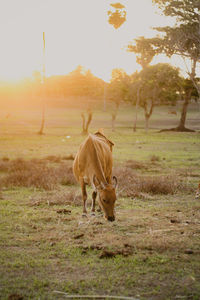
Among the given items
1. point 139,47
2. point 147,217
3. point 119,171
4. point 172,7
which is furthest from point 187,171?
→ point 139,47

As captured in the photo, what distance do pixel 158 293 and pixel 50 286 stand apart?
1.46 meters

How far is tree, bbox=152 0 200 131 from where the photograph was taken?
82.5 ft

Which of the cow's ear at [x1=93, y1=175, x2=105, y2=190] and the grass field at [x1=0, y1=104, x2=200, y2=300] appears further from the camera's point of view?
the cow's ear at [x1=93, y1=175, x2=105, y2=190]

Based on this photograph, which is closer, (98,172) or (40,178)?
(98,172)

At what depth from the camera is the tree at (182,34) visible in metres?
25.1

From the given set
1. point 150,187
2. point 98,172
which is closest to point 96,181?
point 98,172

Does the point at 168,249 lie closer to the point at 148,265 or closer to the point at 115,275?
the point at 148,265

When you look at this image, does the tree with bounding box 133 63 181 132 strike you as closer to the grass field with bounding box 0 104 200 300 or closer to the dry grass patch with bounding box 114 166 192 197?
the dry grass patch with bounding box 114 166 192 197

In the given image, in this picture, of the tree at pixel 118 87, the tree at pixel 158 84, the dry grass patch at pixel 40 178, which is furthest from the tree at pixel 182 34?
the tree at pixel 118 87

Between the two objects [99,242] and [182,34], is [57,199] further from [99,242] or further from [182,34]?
[182,34]

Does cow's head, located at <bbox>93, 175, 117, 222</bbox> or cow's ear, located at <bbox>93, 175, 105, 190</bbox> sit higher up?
cow's ear, located at <bbox>93, 175, 105, 190</bbox>

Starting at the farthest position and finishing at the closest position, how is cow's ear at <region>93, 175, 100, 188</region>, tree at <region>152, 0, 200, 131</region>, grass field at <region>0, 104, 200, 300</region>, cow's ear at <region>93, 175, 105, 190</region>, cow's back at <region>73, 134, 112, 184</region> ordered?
tree at <region>152, 0, 200, 131</region>, cow's back at <region>73, 134, 112, 184</region>, cow's ear at <region>93, 175, 100, 188</region>, cow's ear at <region>93, 175, 105, 190</region>, grass field at <region>0, 104, 200, 300</region>

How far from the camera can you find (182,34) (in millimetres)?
26422

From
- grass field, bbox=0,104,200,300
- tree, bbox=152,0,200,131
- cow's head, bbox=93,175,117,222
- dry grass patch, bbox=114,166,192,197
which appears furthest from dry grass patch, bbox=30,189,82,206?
tree, bbox=152,0,200,131
